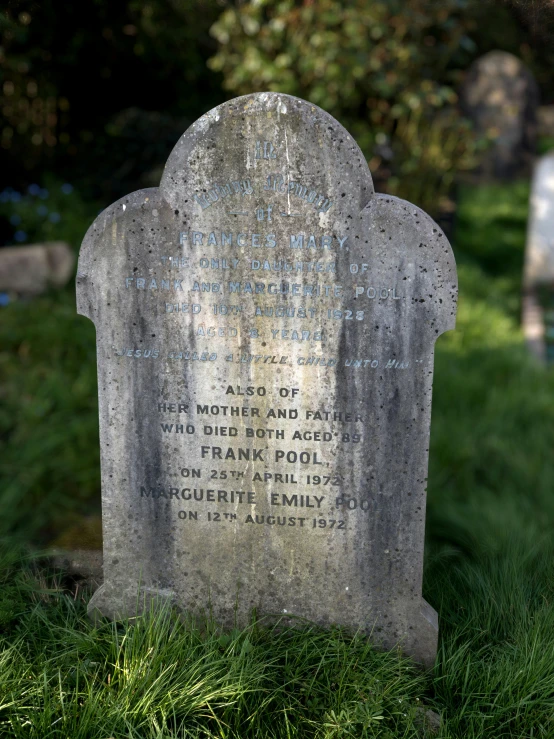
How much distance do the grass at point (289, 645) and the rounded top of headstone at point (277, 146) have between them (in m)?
1.37

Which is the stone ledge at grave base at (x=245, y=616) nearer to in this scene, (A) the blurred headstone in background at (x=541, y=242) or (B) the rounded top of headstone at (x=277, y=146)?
(B) the rounded top of headstone at (x=277, y=146)

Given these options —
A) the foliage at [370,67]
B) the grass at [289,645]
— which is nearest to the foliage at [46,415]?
the grass at [289,645]

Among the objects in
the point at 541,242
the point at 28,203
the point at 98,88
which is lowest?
the point at 541,242

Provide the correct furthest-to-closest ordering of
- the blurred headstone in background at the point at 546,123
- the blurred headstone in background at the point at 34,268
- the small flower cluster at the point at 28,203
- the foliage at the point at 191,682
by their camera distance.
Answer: the blurred headstone in background at the point at 546,123 < the small flower cluster at the point at 28,203 < the blurred headstone in background at the point at 34,268 < the foliage at the point at 191,682

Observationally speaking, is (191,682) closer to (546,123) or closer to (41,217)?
(41,217)

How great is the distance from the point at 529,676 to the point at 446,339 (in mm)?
3245

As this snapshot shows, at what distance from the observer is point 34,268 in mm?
5047

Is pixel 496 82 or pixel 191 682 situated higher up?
pixel 496 82

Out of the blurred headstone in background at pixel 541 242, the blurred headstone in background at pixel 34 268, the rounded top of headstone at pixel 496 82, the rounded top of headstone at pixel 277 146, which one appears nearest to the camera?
the rounded top of headstone at pixel 277 146

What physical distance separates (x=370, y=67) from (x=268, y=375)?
192 inches

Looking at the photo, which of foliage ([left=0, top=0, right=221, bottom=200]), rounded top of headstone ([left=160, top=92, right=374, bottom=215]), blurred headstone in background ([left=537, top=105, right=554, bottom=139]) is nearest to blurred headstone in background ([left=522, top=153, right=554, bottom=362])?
foliage ([left=0, top=0, right=221, bottom=200])

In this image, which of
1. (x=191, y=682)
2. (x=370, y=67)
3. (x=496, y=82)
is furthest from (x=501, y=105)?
(x=191, y=682)

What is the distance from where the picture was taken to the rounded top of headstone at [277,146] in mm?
2186

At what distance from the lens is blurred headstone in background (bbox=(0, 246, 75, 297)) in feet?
16.3
